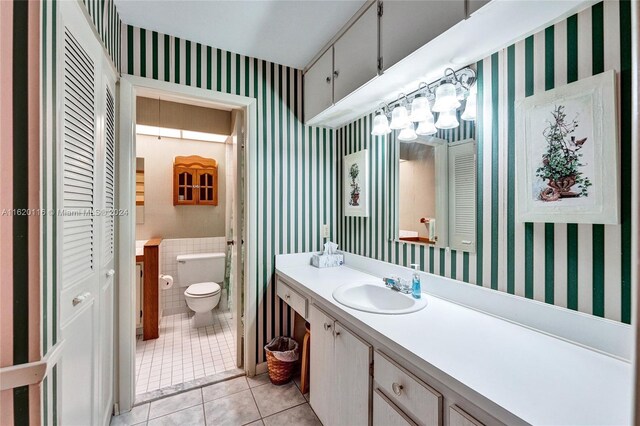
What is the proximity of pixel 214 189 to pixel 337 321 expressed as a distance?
2.75 metres

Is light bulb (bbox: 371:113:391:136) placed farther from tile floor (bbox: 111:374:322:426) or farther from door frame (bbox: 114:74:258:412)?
tile floor (bbox: 111:374:322:426)

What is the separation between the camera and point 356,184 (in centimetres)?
212

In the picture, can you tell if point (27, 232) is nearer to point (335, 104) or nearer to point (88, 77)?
point (88, 77)

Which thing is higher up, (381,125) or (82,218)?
(381,125)

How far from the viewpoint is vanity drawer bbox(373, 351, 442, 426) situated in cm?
84

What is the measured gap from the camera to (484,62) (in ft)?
4.11

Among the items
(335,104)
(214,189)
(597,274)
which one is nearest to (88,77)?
(335,104)

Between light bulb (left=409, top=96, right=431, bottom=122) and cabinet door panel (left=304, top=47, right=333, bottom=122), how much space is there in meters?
0.59

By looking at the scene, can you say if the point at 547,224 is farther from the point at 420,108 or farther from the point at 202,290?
the point at 202,290

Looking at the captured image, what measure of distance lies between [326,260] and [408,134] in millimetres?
1098

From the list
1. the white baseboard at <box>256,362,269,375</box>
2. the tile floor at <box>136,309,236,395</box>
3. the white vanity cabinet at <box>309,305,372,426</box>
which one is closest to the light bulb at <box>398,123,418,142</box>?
the white vanity cabinet at <box>309,305,372,426</box>

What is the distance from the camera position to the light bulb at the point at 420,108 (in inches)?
56.0

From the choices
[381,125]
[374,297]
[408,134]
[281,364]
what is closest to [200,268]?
[281,364]

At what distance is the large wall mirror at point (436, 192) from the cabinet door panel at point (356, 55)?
0.48m
